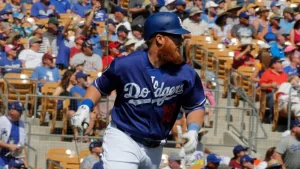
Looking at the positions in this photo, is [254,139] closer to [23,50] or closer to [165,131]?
[23,50]

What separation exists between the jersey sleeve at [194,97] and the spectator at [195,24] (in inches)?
394

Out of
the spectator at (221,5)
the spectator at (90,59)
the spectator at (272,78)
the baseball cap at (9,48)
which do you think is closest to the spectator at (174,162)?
the spectator at (272,78)

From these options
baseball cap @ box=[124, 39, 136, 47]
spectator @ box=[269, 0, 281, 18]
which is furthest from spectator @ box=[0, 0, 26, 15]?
spectator @ box=[269, 0, 281, 18]

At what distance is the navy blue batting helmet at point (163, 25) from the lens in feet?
23.4

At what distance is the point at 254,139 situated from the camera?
14680 millimetres

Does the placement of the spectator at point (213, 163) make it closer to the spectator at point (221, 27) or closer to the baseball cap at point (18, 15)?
the spectator at point (221, 27)

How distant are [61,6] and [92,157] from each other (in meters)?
7.45

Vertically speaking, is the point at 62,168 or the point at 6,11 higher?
the point at 6,11

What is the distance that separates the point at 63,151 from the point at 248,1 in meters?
8.08

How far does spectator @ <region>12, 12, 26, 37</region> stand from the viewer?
17.4 metres

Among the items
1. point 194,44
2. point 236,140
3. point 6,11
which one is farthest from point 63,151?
point 6,11

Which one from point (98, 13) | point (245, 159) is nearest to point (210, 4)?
point (98, 13)

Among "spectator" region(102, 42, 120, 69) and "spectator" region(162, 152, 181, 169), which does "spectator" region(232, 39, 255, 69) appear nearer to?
"spectator" region(102, 42, 120, 69)

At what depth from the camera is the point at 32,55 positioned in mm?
15797
